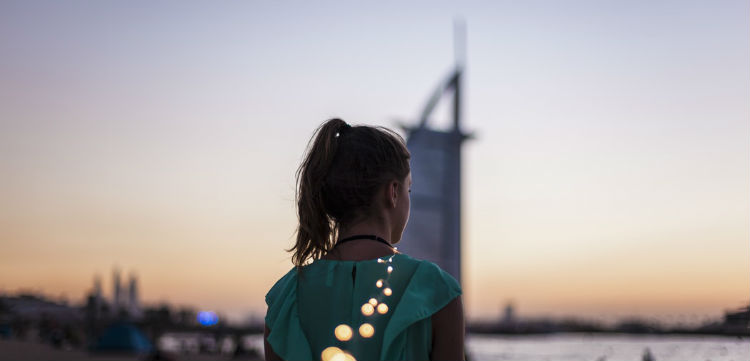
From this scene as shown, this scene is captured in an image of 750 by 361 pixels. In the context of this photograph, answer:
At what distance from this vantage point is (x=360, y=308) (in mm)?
1437

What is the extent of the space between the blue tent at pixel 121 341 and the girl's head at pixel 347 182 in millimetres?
34027

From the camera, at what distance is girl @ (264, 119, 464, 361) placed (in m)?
1.34

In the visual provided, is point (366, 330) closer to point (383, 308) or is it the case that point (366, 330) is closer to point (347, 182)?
point (383, 308)

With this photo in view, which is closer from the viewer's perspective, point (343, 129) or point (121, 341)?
point (343, 129)

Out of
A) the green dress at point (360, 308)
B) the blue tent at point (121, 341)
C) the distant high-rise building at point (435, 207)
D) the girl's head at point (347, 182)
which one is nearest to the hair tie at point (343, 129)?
the girl's head at point (347, 182)

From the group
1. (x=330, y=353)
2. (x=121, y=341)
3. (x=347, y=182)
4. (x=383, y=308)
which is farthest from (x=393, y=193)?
(x=121, y=341)

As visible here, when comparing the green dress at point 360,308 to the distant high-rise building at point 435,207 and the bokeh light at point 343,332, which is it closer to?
the bokeh light at point 343,332

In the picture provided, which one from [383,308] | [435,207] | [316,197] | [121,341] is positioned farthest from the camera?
[121,341]

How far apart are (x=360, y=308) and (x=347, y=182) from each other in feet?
0.96

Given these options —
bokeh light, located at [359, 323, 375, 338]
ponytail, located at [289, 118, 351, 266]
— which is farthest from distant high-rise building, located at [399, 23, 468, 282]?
bokeh light, located at [359, 323, 375, 338]

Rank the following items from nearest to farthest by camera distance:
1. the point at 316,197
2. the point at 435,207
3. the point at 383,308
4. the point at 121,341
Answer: the point at 383,308 < the point at 316,197 < the point at 435,207 < the point at 121,341

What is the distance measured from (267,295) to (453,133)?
18.9ft

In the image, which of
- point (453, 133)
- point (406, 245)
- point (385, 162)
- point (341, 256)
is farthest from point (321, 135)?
point (453, 133)

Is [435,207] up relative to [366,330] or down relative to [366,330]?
up
